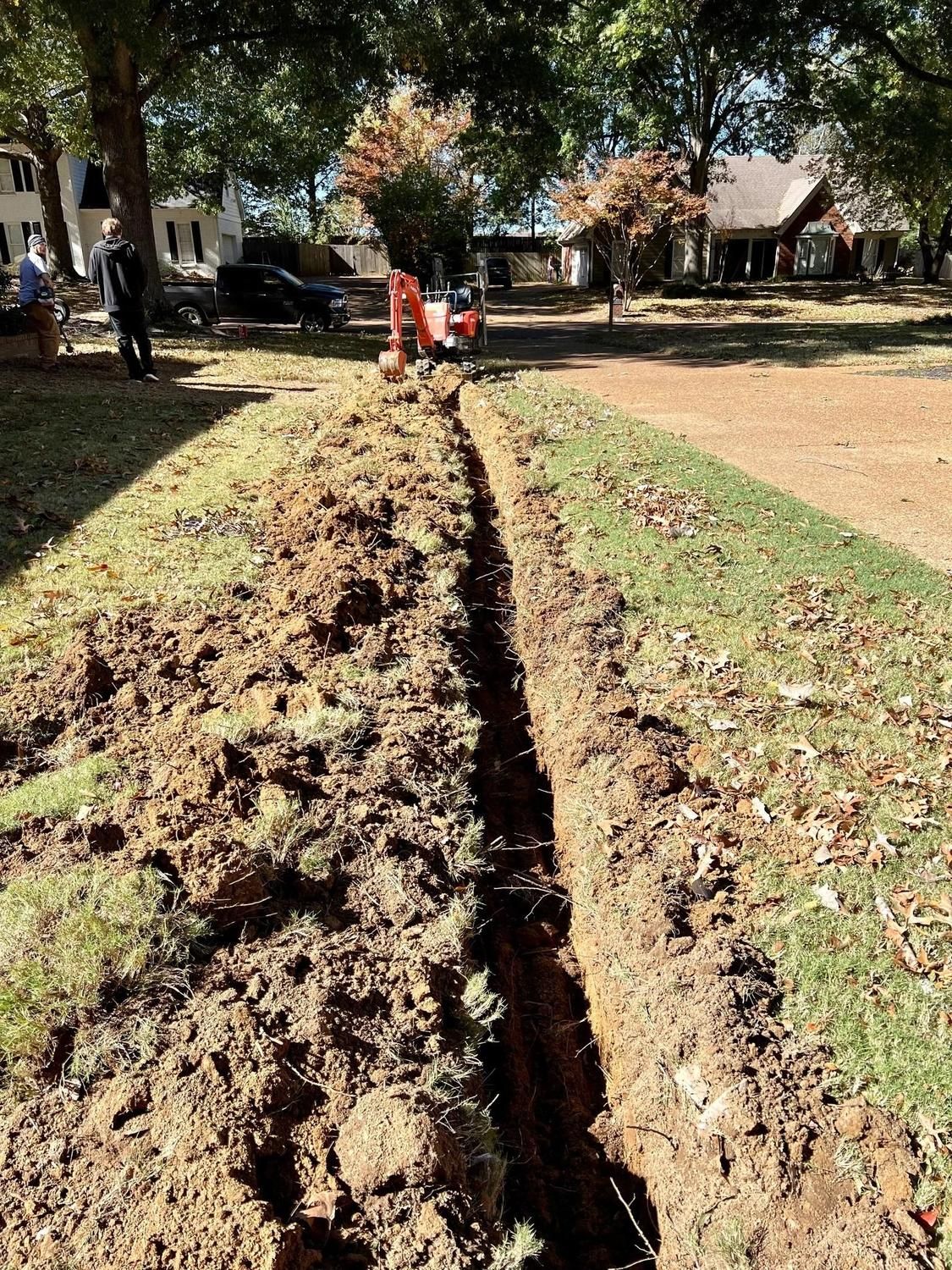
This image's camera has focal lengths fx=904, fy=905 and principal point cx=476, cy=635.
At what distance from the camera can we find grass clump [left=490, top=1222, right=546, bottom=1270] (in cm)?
215

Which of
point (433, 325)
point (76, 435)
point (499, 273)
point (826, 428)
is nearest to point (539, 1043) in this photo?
point (76, 435)

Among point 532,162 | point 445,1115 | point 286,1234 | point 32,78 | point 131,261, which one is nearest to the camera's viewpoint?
point 286,1234

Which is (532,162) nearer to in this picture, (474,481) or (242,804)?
(474,481)

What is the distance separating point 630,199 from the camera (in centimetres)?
3083

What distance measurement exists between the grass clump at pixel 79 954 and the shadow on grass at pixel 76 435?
3369 mm

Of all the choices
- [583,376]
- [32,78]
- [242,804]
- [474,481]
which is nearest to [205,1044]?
[242,804]

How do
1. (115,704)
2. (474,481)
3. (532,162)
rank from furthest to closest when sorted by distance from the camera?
(532,162), (474,481), (115,704)

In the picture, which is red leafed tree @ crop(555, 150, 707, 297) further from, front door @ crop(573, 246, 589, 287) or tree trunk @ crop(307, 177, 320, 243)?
tree trunk @ crop(307, 177, 320, 243)

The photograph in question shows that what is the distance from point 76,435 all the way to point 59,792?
6.41 meters

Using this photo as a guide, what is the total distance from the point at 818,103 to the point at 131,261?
30.3 meters

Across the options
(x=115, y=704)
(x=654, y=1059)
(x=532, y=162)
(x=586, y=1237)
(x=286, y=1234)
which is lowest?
(x=586, y=1237)

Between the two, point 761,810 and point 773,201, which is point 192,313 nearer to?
point 761,810

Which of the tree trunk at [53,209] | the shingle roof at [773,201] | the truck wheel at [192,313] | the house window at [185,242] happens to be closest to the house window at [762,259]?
the shingle roof at [773,201]

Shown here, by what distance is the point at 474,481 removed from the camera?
893 centimetres
